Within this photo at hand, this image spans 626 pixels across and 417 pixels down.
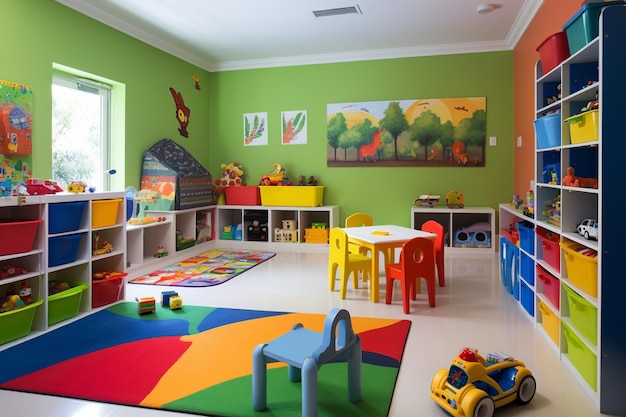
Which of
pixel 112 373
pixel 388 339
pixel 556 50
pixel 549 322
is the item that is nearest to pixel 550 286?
pixel 549 322

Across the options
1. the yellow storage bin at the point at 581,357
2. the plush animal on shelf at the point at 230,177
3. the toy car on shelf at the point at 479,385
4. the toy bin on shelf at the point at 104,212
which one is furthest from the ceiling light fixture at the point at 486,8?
the toy bin on shelf at the point at 104,212

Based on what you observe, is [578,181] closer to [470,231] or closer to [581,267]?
[581,267]

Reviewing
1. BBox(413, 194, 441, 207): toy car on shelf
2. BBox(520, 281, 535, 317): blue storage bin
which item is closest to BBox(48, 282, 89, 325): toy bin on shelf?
BBox(520, 281, 535, 317): blue storage bin

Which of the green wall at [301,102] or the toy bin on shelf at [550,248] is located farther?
the green wall at [301,102]

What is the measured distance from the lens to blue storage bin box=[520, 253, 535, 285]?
372 cm

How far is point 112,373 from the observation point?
2.73 meters

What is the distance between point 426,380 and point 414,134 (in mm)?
4890

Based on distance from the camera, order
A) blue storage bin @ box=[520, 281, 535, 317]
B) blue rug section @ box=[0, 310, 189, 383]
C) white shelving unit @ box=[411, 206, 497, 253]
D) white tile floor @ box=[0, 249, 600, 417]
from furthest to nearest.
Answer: white shelving unit @ box=[411, 206, 497, 253], blue storage bin @ box=[520, 281, 535, 317], blue rug section @ box=[0, 310, 189, 383], white tile floor @ box=[0, 249, 600, 417]

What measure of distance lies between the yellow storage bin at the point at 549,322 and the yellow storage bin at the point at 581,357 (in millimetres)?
162

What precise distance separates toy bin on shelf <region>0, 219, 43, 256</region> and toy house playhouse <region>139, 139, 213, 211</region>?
270cm

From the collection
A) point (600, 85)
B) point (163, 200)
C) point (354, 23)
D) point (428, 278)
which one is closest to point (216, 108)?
point (163, 200)

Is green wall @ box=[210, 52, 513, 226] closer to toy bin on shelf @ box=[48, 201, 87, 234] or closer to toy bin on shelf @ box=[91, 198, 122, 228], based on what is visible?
toy bin on shelf @ box=[91, 198, 122, 228]

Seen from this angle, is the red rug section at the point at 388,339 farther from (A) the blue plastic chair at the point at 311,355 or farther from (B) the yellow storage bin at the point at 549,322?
(B) the yellow storage bin at the point at 549,322

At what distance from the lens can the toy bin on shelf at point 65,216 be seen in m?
3.55
